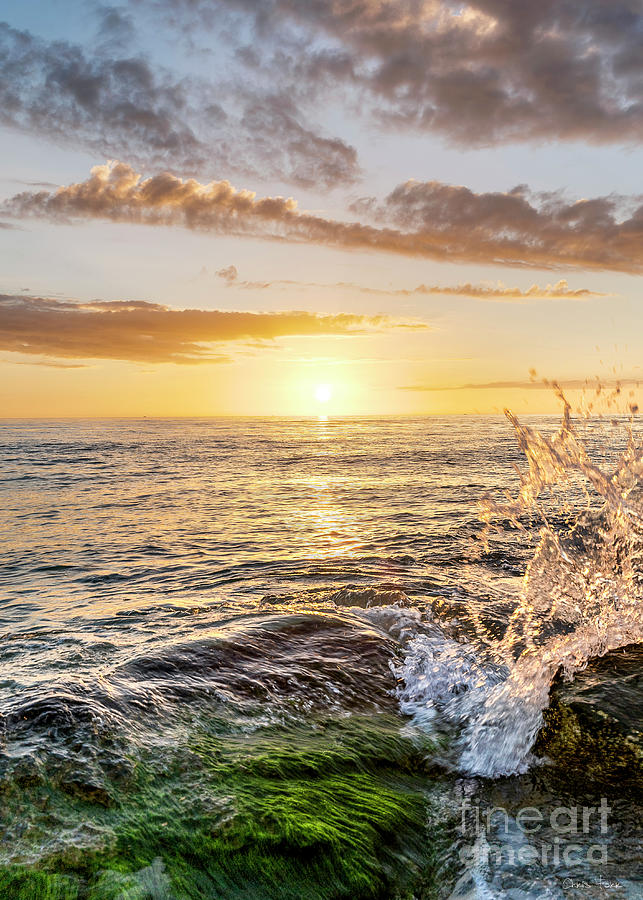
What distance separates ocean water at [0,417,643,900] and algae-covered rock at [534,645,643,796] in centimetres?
4

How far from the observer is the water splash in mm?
5512

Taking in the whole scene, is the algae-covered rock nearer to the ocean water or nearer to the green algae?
the ocean water

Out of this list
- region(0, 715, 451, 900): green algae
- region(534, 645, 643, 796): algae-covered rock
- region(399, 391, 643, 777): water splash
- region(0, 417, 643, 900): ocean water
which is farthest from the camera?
region(399, 391, 643, 777): water splash

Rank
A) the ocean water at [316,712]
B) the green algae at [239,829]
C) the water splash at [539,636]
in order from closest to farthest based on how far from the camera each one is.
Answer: the green algae at [239,829], the ocean water at [316,712], the water splash at [539,636]

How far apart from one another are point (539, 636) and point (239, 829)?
5.52 meters

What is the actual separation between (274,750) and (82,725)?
1653 millimetres

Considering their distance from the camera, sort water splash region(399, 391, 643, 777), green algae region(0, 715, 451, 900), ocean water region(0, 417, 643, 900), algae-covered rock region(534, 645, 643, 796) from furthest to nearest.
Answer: water splash region(399, 391, 643, 777)
algae-covered rock region(534, 645, 643, 796)
ocean water region(0, 417, 643, 900)
green algae region(0, 715, 451, 900)

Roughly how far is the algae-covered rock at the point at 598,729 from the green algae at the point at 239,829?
4.06 ft

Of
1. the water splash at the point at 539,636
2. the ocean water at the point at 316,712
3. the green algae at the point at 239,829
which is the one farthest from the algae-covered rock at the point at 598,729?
the green algae at the point at 239,829
